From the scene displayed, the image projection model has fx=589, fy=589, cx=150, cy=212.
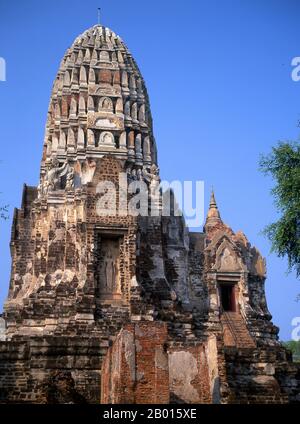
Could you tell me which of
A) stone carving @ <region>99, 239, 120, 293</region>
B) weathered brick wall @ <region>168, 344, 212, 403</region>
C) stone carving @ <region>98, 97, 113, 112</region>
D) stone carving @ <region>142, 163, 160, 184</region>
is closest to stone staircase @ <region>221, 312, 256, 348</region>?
stone carving @ <region>99, 239, 120, 293</region>

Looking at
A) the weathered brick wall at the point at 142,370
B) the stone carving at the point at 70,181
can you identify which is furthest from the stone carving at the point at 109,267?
the weathered brick wall at the point at 142,370

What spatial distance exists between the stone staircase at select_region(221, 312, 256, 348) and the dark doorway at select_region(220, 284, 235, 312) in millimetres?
452

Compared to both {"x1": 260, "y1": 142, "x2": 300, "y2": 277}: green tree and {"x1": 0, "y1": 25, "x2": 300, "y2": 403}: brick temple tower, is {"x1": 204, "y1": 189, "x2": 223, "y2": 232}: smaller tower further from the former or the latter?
{"x1": 260, "y1": 142, "x2": 300, "y2": 277}: green tree

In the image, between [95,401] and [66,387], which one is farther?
[95,401]

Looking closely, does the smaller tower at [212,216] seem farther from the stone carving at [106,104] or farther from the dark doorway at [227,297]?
the stone carving at [106,104]

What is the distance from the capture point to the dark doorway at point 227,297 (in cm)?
2617

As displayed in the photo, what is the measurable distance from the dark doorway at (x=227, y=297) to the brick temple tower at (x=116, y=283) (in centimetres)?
5

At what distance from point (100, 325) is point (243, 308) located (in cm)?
784

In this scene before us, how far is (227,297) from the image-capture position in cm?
2639

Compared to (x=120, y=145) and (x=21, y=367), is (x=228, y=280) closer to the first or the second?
(x=120, y=145)

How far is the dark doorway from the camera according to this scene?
26.2 m

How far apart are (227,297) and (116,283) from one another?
21.3 feet
